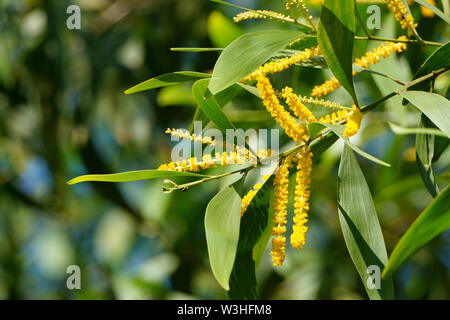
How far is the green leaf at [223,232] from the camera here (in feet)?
1.76

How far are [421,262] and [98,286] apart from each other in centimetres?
139

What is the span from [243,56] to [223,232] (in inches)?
7.9

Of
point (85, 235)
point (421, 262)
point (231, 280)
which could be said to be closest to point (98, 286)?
point (85, 235)

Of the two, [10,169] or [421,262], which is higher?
[10,169]

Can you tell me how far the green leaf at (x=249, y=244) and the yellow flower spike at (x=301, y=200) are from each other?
0.09 metres

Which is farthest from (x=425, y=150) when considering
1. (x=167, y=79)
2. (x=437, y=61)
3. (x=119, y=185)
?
(x=119, y=185)

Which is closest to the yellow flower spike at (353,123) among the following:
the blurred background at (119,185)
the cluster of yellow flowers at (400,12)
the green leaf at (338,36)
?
the green leaf at (338,36)

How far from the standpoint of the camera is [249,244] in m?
0.70

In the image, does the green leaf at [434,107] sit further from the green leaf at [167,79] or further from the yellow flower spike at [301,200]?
the green leaf at [167,79]

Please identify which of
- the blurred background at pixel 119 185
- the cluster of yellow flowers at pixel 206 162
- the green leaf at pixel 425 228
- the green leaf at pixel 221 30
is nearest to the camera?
the green leaf at pixel 425 228

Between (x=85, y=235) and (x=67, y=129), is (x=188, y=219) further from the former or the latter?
(x=85, y=235)

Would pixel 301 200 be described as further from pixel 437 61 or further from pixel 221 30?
pixel 221 30

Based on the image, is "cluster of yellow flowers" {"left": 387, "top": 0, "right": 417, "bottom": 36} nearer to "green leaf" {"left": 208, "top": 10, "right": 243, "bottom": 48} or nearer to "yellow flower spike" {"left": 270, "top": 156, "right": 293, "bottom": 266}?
"yellow flower spike" {"left": 270, "top": 156, "right": 293, "bottom": 266}

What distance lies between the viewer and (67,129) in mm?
2049
